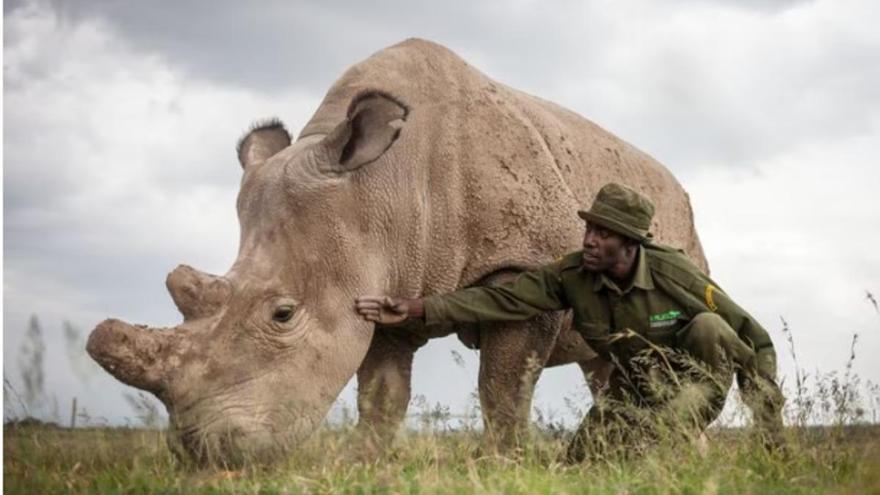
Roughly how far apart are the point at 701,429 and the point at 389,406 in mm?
2027

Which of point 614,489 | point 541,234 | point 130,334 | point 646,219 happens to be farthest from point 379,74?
point 614,489

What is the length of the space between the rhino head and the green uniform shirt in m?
0.53

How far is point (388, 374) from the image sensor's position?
754 cm

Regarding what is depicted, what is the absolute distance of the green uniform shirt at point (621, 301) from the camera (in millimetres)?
6699

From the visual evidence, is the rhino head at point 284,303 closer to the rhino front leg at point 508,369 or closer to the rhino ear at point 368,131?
the rhino ear at point 368,131

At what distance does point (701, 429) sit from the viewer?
630 centimetres

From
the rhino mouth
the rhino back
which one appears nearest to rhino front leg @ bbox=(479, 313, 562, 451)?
the rhino back

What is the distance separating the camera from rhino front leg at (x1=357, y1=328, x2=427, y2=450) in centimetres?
753

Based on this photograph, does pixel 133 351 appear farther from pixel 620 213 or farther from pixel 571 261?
pixel 620 213

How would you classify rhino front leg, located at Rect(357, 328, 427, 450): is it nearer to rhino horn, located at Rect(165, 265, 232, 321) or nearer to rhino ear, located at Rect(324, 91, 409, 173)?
rhino ear, located at Rect(324, 91, 409, 173)

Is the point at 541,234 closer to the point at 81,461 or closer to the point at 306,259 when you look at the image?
the point at 306,259

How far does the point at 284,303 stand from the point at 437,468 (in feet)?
4.30

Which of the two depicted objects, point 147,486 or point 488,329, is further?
point 488,329

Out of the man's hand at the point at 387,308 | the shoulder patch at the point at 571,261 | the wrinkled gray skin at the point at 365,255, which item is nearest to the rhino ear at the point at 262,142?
the wrinkled gray skin at the point at 365,255
